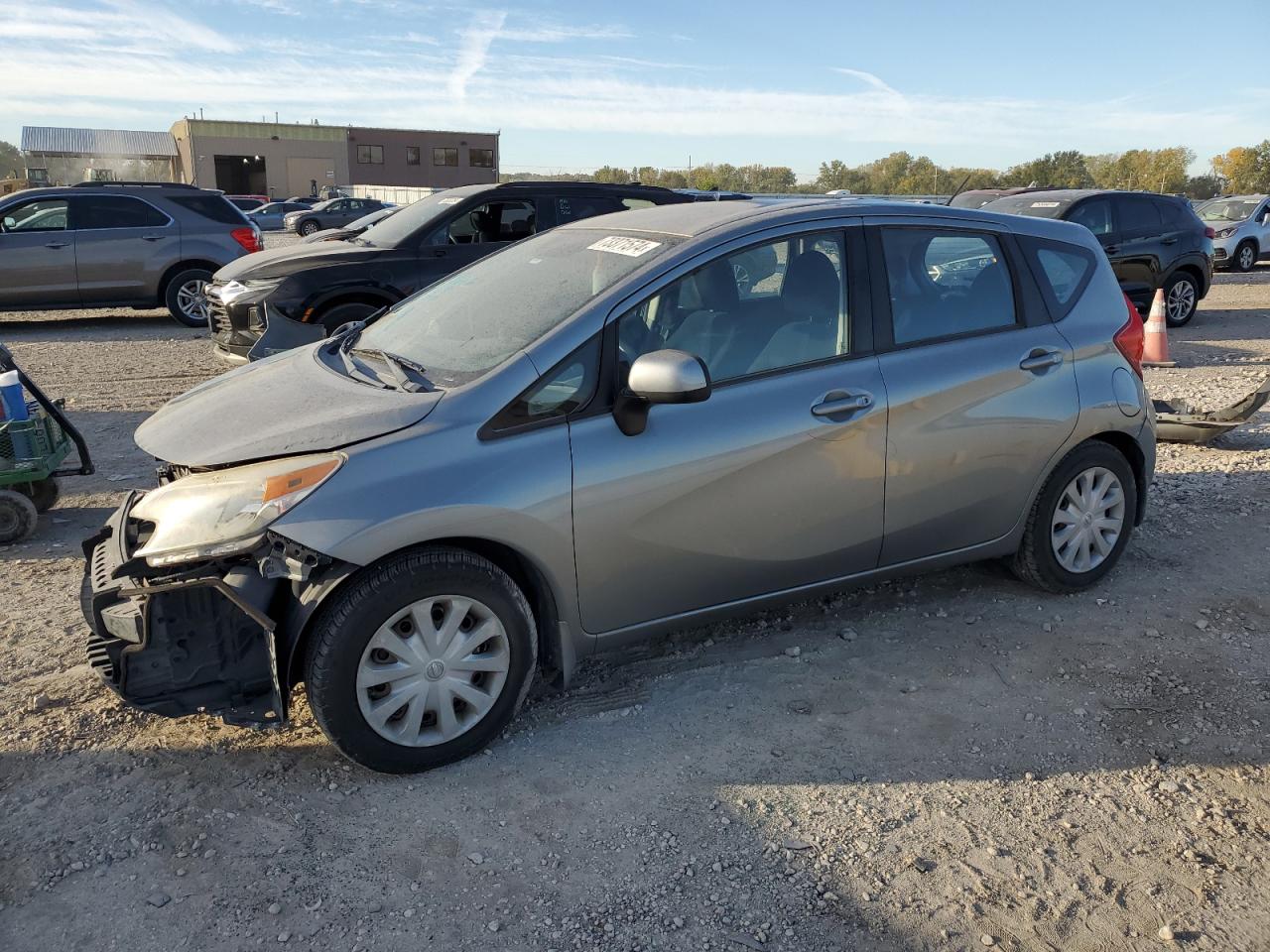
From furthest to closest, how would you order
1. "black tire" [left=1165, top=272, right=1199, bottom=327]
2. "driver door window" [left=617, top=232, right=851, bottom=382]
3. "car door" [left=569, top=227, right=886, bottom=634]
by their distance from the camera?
"black tire" [left=1165, top=272, right=1199, bottom=327] → "driver door window" [left=617, top=232, right=851, bottom=382] → "car door" [left=569, top=227, right=886, bottom=634]

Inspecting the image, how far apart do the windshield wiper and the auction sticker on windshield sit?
0.86 metres

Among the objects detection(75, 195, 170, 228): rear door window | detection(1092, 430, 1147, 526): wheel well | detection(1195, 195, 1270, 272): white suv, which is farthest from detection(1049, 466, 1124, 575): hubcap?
detection(1195, 195, 1270, 272): white suv

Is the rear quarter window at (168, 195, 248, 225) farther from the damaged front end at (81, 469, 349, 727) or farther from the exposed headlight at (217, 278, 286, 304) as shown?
the damaged front end at (81, 469, 349, 727)

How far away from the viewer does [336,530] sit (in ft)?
9.93

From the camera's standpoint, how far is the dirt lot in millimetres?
2730

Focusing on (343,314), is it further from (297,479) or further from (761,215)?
(297,479)

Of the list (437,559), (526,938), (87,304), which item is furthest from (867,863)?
(87,304)

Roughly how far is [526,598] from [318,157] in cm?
7670

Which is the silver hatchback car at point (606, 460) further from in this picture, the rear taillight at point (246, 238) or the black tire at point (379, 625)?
the rear taillight at point (246, 238)

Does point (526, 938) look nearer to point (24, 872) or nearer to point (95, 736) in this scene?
point (24, 872)

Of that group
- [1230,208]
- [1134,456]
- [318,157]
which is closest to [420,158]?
[318,157]

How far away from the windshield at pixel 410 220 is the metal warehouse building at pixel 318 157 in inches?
2537

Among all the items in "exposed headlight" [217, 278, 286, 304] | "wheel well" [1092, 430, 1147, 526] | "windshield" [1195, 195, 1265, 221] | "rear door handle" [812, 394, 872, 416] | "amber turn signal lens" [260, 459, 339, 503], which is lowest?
"wheel well" [1092, 430, 1147, 526]

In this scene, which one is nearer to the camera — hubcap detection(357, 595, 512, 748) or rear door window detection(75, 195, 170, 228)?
hubcap detection(357, 595, 512, 748)
